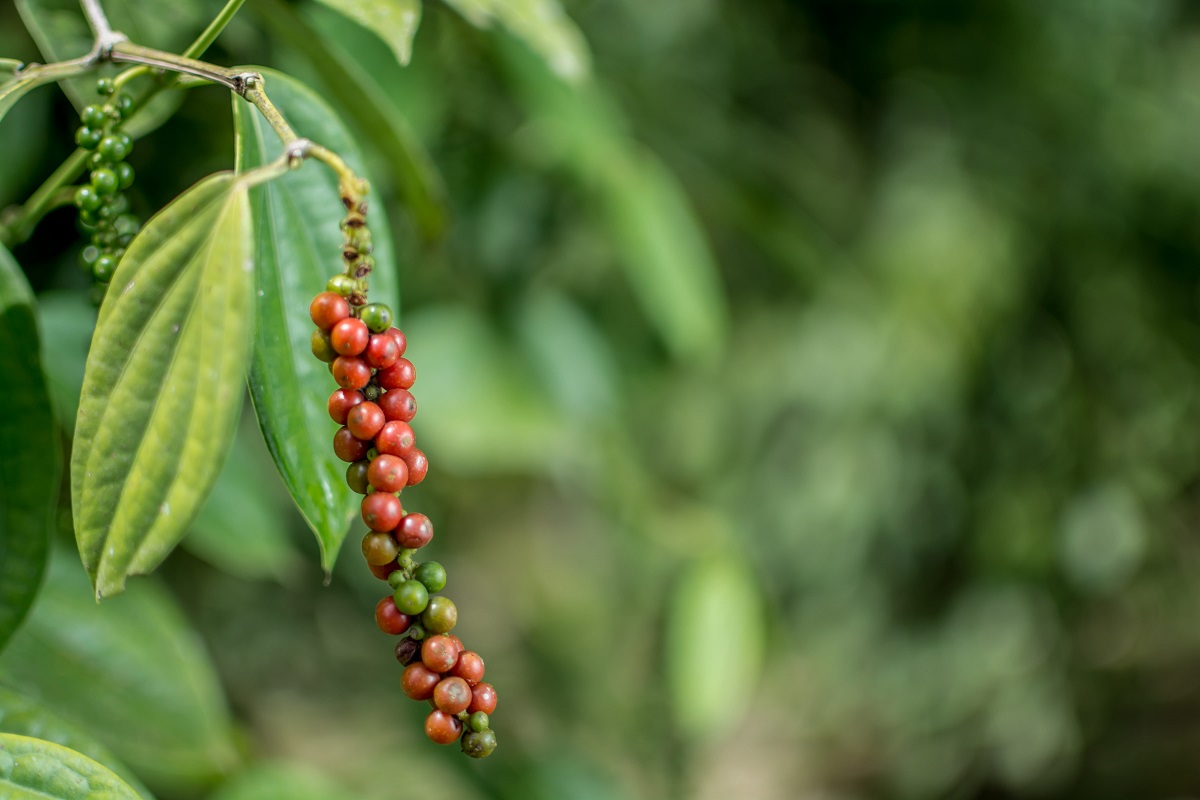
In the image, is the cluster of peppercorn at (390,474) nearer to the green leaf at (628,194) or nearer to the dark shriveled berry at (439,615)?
the dark shriveled berry at (439,615)

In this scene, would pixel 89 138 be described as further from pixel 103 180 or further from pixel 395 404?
pixel 395 404

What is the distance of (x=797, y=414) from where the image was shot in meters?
1.22

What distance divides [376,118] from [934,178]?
3.28 ft

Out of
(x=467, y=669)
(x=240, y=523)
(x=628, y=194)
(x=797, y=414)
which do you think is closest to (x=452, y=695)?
(x=467, y=669)

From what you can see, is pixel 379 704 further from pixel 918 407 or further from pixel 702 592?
pixel 918 407

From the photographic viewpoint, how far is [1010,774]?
137 cm

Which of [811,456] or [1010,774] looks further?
[1010,774]

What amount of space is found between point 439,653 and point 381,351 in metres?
0.07

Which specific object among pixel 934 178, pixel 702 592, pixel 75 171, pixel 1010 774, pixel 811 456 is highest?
pixel 934 178

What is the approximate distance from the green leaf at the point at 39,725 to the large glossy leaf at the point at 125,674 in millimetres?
66

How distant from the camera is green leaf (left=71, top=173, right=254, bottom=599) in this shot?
0.57ft

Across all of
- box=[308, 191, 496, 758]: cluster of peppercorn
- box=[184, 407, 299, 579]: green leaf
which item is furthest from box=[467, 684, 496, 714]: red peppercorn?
box=[184, 407, 299, 579]: green leaf

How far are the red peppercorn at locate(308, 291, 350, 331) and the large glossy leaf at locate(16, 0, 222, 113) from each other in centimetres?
14

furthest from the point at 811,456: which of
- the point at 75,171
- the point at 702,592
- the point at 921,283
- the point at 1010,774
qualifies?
the point at 75,171
